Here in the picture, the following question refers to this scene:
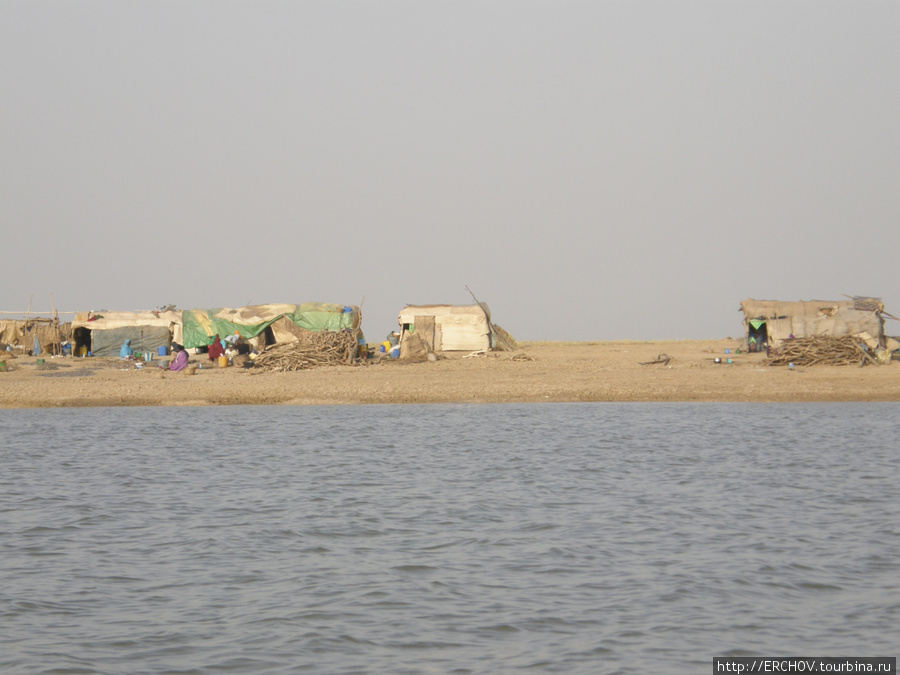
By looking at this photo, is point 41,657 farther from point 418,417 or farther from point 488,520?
point 418,417

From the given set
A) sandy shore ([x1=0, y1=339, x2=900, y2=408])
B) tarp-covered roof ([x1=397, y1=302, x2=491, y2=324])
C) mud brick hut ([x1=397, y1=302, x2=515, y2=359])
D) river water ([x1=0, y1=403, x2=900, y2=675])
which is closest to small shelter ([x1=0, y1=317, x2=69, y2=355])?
sandy shore ([x1=0, y1=339, x2=900, y2=408])

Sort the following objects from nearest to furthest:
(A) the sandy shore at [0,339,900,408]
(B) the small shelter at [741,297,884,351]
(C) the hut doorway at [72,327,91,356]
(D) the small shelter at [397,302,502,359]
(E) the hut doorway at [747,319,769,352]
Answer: (A) the sandy shore at [0,339,900,408] → (B) the small shelter at [741,297,884,351] → (E) the hut doorway at [747,319,769,352] → (D) the small shelter at [397,302,502,359] → (C) the hut doorway at [72,327,91,356]

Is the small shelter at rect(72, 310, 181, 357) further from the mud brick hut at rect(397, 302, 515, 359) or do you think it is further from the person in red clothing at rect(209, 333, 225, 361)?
the mud brick hut at rect(397, 302, 515, 359)

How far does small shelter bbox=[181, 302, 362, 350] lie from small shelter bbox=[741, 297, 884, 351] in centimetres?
1277

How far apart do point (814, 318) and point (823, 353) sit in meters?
2.32

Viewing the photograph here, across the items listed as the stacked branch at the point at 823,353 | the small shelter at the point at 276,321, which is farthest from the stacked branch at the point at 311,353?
the stacked branch at the point at 823,353

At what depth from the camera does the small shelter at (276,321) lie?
30141mm

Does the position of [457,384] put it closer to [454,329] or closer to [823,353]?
[454,329]

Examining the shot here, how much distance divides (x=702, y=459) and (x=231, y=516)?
7.40m

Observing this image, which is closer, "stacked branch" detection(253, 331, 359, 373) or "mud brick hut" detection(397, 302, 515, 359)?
"stacked branch" detection(253, 331, 359, 373)

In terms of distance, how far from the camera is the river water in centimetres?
627

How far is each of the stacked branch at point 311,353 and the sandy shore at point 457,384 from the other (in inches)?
25.5

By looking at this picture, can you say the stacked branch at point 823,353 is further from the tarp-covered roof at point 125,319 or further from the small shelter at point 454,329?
the tarp-covered roof at point 125,319

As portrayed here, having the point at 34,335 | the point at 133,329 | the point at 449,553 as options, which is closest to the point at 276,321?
the point at 133,329
